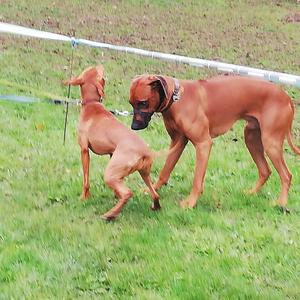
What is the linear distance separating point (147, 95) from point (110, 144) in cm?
57

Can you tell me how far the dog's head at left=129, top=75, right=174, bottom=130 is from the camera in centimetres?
675

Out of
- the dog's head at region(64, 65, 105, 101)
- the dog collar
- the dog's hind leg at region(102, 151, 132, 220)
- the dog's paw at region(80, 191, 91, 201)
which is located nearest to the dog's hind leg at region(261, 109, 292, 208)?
the dog collar

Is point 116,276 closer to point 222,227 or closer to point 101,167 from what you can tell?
point 222,227

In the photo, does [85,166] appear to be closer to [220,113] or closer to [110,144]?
[110,144]

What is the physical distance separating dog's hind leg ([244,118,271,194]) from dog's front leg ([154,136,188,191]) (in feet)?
2.39

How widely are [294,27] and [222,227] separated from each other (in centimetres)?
1333

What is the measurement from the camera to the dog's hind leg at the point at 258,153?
773 centimetres

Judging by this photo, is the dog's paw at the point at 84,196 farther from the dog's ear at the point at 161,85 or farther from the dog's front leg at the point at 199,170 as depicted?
the dog's ear at the point at 161,85

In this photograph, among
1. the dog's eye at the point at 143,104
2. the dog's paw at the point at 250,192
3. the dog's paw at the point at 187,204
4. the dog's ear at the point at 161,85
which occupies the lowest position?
the dog's paw at the point at 250,192

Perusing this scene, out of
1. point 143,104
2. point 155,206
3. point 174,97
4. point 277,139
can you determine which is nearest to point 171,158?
point 155,206

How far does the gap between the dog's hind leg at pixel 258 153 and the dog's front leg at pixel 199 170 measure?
702mm

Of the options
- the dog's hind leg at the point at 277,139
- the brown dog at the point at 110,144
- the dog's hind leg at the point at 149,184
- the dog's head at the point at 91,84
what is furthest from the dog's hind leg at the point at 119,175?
the dog's hind leg at the point at 277,139

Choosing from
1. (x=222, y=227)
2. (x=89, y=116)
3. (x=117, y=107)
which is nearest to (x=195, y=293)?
(x=222, y=227)

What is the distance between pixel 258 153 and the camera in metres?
7.81
